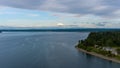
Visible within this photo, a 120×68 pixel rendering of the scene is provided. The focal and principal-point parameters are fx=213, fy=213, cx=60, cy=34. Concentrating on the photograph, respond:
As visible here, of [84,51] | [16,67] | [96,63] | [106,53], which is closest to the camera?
[16,67]

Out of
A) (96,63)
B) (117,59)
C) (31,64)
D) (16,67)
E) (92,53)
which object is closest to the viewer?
(16,67)

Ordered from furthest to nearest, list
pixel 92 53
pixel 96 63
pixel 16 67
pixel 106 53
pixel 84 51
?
pixel 84 51 → pixel 92 53 → pixel 106 53 → pixel 96 63 → pixel 16 67

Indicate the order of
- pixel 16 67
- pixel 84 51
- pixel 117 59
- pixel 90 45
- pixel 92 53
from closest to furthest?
pixel 16 67, pixel 117 59, pixel 92 53, pixel 84 51, pixel 90 45

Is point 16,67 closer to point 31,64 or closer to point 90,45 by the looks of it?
point 31,64

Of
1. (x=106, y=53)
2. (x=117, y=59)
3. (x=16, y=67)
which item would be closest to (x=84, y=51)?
(x=106, y=53)

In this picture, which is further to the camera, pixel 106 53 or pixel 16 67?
pixel 106 53

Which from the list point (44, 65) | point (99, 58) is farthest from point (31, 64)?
point (99, 58)

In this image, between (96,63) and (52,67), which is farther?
(96,63)

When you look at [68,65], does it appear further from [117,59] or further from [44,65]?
[117,59]
